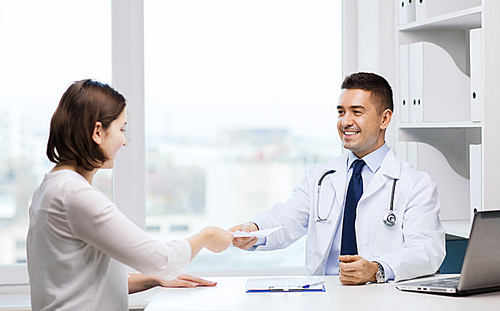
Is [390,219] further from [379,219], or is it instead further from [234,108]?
[234,108]

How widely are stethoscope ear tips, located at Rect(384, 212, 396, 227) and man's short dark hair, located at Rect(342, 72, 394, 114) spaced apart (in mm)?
442

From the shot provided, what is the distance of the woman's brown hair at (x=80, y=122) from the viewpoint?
4.42ft

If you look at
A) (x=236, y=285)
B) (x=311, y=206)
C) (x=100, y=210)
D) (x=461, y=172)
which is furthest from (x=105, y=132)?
(x=461, y=172)

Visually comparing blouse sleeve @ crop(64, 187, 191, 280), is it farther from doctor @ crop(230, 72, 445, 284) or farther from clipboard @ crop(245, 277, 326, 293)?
doctor @ crop(230, 72, 445, 284)

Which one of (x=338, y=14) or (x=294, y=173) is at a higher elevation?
(x=338, y=14)

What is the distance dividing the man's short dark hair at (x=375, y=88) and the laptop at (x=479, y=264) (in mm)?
840

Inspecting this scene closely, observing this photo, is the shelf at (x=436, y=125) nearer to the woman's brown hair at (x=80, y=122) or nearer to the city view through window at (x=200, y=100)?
the city view through window at (x=200, y=100)

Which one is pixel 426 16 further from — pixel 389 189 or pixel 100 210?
pixel 100 210

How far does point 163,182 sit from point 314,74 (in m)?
0.97

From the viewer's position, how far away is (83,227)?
4.20 feet

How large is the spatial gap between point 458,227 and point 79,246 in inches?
63.3

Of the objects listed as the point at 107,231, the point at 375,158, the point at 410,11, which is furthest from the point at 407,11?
the point at 107,231

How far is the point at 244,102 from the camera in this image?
276 centimetres

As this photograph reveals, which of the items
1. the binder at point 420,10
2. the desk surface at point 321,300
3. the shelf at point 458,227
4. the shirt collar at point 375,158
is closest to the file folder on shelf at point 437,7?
the binder at point 420,10
